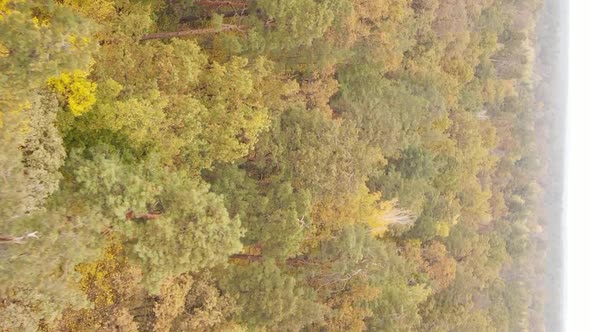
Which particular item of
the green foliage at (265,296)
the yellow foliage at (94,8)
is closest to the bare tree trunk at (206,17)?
the yellow foliage at (94,8)

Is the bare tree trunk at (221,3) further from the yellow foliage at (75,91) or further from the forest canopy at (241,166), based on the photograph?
the yellow foliage at (75,91)

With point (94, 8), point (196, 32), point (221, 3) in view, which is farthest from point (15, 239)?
point (221, 3)

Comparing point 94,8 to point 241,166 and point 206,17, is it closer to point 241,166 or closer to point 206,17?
point 206,17

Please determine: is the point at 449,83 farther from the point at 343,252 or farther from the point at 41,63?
the point at 41,63

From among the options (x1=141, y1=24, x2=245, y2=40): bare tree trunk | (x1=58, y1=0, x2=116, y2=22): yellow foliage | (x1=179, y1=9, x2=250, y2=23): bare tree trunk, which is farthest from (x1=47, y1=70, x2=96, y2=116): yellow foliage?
(x1=179, y1=9, x2=250, y2=23): bare tree trunk

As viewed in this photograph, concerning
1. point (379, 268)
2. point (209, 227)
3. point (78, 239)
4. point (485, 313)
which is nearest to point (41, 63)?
point (78, 239)
